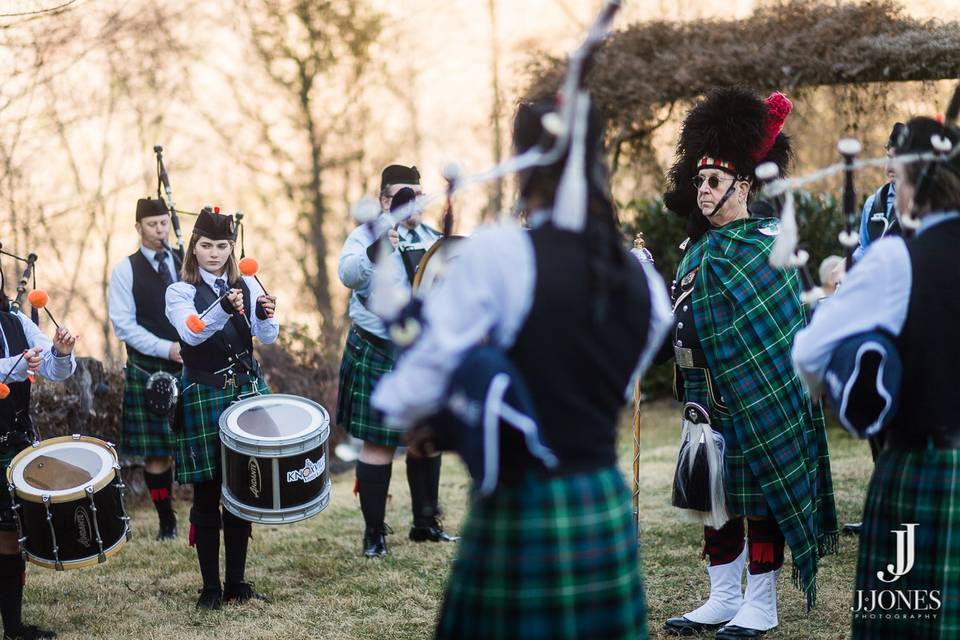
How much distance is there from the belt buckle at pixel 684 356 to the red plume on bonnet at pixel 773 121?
70cm

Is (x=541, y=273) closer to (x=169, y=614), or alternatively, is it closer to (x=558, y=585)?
(x=558, y=585)

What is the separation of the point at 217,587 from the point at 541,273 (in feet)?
8.88

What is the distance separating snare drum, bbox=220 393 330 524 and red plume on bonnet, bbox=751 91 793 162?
181cm

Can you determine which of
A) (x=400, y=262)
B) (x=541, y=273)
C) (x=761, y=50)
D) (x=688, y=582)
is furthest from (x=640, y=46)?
(x=541, y=273)

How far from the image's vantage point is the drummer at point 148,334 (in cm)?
524

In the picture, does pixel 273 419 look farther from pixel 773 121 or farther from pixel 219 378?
pixel 773 121

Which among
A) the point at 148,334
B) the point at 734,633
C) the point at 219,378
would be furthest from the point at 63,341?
the point at 734,633

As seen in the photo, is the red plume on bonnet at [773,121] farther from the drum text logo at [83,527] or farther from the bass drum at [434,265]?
the drum text logo at [83,527]

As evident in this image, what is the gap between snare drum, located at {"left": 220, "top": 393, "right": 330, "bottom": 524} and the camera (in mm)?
3670

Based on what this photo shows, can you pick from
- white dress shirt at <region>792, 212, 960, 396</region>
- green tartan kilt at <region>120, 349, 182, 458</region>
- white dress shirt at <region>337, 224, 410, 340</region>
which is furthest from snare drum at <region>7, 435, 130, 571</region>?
white dress shirt at <region>792, 212, 960, 396</region>

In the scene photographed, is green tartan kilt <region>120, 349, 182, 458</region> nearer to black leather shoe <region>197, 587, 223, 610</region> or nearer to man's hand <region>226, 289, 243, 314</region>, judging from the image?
black leather shoe <region>197, 587, 223, 610</region>

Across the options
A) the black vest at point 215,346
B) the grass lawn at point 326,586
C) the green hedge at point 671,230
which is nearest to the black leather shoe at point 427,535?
the grass lawn at point 326,586

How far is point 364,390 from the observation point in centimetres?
489

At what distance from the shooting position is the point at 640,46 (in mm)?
8633
